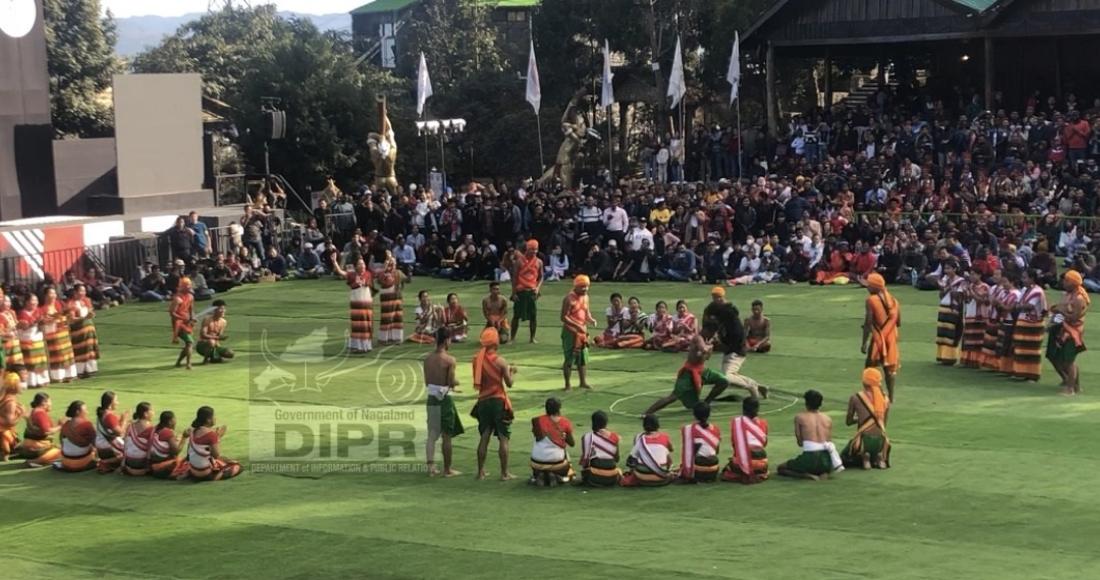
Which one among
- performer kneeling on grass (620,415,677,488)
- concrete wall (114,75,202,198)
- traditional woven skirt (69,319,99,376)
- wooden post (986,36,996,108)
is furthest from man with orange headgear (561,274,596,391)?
concrete wall (114,75,202,198)

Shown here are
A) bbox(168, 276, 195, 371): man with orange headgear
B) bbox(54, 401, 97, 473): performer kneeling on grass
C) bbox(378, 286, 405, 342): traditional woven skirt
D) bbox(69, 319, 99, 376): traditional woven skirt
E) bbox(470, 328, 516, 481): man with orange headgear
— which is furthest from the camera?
bbox(378, 286, 405, 342): traditional woven skirt

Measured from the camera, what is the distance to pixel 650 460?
605 inches

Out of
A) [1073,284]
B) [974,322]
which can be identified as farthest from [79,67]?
[1073,284]

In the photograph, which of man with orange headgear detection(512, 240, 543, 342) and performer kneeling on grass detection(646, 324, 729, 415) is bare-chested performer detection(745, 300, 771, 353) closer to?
man with orange headgear detection(512, 240, 543, 342)

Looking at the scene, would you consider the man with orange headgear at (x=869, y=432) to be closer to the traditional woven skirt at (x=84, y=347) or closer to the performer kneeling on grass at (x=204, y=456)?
the performer kneeling on grass at (x=204, y=456)

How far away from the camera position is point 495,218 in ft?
111

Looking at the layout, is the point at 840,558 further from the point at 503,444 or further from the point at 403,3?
the point at 403,3

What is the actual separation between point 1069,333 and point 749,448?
6.25 meters

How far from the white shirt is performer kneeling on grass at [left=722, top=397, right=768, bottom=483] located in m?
17.4

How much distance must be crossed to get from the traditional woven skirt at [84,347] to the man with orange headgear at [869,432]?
12270mm

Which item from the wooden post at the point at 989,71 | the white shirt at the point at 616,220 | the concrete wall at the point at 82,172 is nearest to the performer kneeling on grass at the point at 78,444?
the white shirt at the point at 616,220

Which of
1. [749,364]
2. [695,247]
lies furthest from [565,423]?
[695,247]

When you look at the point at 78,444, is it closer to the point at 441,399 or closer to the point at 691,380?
the point at 441,399

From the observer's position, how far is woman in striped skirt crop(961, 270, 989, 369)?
21375 millimetres
